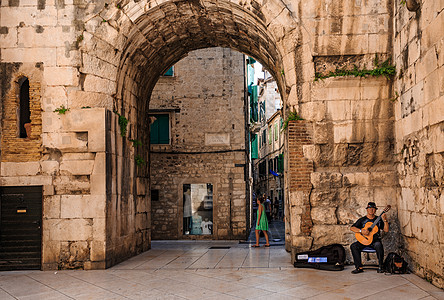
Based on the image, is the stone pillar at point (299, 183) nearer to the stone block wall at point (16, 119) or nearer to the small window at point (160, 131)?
the stone block wall at point (16, 119)

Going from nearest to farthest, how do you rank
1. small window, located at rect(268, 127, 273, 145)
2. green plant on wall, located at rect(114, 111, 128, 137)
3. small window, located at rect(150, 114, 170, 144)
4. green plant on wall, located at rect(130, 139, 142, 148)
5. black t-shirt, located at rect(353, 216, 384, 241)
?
black t-shirt, located at rect(353, 216, 384, 241), green plant on wall, located at rect(114, 111, 128, 137), green plant on wall, located at rect(130, 139, 142, 148), small window, located at rect(150, 114, 170, 144), small window, located at rect(268, 127, 273, 145)

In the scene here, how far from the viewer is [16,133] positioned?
8.59 metres

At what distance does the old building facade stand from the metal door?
→ 99 millimetres

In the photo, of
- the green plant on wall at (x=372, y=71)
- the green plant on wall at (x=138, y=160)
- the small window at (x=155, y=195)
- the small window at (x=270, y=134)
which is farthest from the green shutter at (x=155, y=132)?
the small window at (x=270, y=134)

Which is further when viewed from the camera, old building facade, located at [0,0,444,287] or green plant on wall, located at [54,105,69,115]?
green plant on wall, located at [54,105,69,115]

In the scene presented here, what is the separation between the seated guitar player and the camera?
7.11m

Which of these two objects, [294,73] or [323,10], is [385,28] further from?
[294,73]

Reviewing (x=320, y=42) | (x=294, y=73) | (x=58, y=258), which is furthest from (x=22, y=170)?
(x=320, y=42)

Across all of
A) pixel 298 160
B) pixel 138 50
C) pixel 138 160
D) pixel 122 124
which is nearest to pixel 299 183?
pixel 298 160

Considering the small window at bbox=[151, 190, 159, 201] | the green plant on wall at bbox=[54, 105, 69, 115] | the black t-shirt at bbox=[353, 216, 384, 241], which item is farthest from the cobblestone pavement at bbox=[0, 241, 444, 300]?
the small window at bbox=[151, 190, 159, 201]

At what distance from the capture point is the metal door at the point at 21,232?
27.5 ft

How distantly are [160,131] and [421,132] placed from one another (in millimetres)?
10042

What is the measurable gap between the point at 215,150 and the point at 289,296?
944 centimetres

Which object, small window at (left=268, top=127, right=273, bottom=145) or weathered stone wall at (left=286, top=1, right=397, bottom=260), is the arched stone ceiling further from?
small window at (left=268, top=127, right=273, bottom=145)
